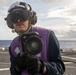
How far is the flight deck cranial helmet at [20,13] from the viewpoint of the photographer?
3.84 meters

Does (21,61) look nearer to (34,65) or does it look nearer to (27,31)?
(34,65)

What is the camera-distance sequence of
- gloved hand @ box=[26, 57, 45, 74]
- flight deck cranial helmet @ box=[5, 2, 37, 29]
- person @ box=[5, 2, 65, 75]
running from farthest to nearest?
1. flight deck cranial helmet @ box=[5, 2, 37, 29]
2. person @ box=[5, 2, 65, 75]
3. gloved hand @ box=[26, 57, 45, 74]

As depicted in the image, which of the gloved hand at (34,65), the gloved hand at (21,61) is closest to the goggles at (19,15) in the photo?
the gloved hand at (21,61)

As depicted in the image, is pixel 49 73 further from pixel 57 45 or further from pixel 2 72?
pixel 2 72

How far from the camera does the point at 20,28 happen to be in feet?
12.4

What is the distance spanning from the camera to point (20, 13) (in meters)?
3.84

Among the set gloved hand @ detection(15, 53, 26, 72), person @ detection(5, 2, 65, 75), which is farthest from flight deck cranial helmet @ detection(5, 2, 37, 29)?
gloved hand @ detection(15, 53, 26, 72)

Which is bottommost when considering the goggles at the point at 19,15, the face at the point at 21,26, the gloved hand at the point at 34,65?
the gloved hand at the point at 34,65

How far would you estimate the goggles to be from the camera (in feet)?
12.5

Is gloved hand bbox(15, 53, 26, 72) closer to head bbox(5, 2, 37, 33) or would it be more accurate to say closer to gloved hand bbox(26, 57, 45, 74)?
gloved hand bbox(26, 57, 45, 74)

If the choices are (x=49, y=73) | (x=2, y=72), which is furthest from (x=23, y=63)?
(x=2, y=72)

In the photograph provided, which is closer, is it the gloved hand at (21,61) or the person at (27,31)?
the gloved hand at (21,61)

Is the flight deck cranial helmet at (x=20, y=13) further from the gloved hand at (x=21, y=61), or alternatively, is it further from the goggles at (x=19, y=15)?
the gloved hand at (x=21, y=61)

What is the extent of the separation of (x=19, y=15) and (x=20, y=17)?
0.06 metres
